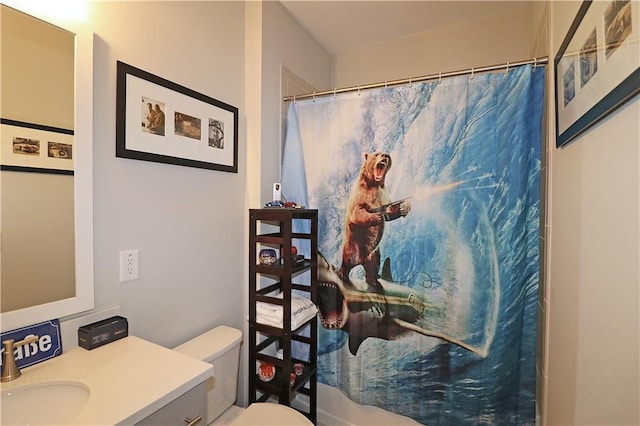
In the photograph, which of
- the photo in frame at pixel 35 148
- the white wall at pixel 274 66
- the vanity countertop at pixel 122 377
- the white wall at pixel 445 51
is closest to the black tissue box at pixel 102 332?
the vanity countertop at pixel 122 377

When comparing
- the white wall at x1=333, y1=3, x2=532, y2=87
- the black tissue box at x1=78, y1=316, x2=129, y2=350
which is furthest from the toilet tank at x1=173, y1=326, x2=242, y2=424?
the white wall at x1=333, y1=3, x2=532, y2=87

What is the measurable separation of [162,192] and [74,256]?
389 mm

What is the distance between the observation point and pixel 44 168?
3.00 ft

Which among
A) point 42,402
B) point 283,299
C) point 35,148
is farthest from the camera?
point 283,299

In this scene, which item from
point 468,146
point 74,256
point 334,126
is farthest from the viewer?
point 334,126

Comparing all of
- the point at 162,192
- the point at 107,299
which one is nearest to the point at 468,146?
the point at 162,192

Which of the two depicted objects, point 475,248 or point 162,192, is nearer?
point 162,192

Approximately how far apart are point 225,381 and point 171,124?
1.19 m

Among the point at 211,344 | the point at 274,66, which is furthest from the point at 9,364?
the point at 274,66

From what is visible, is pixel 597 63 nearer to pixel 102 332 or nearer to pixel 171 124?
pixel 171 124

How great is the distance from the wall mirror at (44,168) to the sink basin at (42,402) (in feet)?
0.62

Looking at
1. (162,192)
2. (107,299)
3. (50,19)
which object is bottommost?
(107,299)

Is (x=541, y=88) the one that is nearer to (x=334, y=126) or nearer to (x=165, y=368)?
(x=334, y=126)

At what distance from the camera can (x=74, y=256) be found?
0.98 metres
